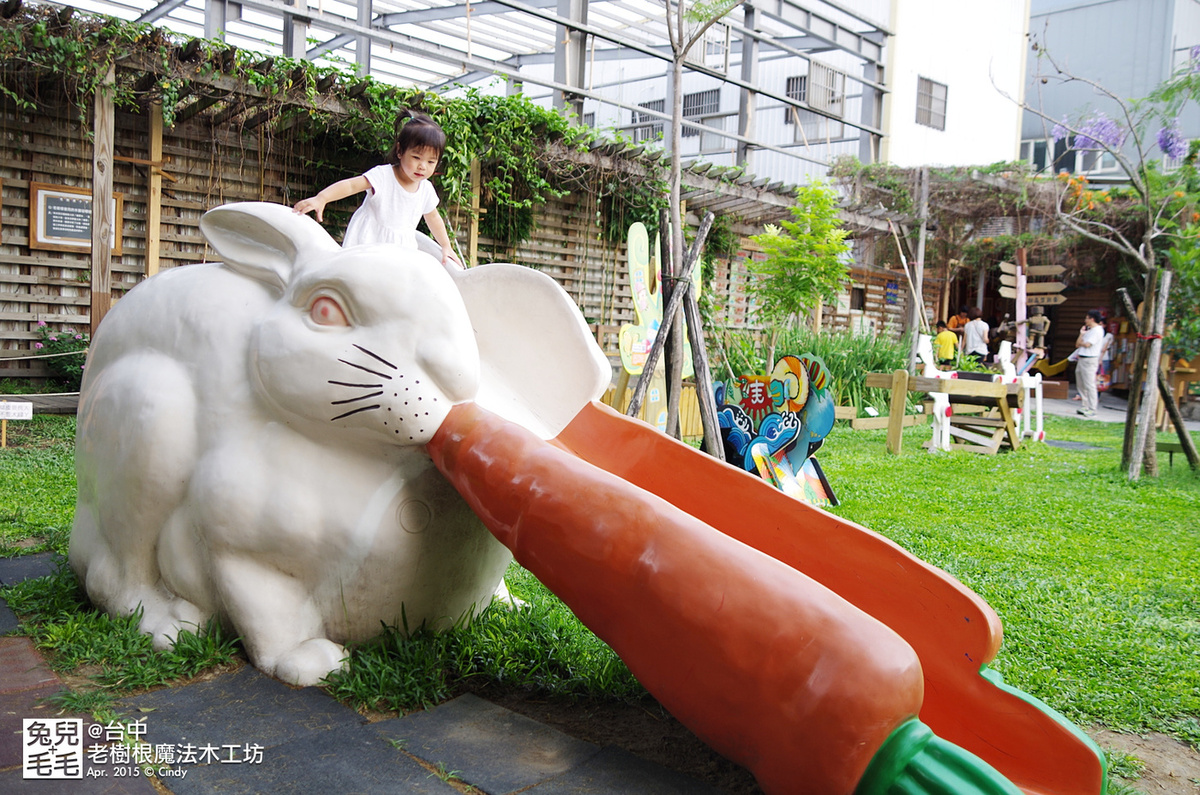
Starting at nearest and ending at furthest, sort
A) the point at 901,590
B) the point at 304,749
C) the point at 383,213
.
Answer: the point at 304,749 < the point at 901,590 < the point at 383,213

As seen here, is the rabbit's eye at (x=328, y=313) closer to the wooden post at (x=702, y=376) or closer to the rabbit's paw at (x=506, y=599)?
the rabbit's paw at (x=506, y=599)

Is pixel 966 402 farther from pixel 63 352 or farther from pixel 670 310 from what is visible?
pixel 63 352

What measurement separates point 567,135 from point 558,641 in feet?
23.5

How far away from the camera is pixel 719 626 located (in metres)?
1.69

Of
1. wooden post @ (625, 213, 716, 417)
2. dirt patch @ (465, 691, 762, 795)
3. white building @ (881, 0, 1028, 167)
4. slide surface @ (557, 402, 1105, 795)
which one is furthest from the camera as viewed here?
white building @ (881, 0, 1028, 167)

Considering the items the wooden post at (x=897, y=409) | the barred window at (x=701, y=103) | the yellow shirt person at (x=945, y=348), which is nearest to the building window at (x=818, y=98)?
the barred window at (x=701, y=103)

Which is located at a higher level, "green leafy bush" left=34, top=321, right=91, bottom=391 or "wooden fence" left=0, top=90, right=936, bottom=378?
"wooden fence" left=0, top=90, right=936, bottom=378

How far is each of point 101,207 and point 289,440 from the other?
533cm

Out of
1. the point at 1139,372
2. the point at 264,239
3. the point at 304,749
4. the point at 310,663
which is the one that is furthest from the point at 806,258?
the point at 304,749

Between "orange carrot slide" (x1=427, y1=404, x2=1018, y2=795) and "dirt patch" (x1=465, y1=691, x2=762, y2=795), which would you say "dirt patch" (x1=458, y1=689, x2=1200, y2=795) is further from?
"orange carrot slide" (x1=427, y1=404, x2=1018, y2=795)

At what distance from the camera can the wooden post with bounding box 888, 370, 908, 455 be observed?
8.05m

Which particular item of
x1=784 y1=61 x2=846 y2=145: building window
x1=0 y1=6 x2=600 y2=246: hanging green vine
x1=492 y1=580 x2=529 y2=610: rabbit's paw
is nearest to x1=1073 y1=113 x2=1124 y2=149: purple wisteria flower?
x1=0 y1=6 x2=600 y2=246: hanging green vine

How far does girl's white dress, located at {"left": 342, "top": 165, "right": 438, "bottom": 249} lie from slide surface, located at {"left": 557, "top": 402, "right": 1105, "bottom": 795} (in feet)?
3.72

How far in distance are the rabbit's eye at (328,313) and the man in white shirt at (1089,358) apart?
13.5m
